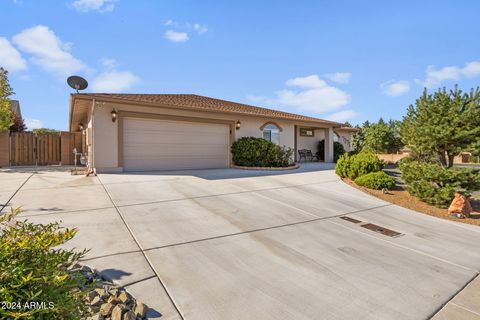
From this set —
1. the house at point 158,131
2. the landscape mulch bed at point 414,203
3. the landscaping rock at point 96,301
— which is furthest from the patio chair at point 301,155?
the landscaping rock at point 96,301

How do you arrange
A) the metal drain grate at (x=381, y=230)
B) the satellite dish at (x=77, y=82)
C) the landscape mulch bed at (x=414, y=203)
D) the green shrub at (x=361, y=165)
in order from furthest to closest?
1. the green shrub at (x=361, y=165)
2. the satellite dish at (x=77, y=82)
3. the landscape mulch bed at (x=414, y=203)
4. the metal drain grate at (x=381, y=230)

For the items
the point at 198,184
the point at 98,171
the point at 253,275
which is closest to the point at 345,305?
the point at 253,275

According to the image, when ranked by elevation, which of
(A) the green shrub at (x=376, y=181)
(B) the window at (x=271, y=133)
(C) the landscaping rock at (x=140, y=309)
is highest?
(B) the window at (x=271, y=133)

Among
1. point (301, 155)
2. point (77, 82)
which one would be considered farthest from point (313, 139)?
point (77, 82)

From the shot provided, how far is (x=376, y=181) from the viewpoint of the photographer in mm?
8805

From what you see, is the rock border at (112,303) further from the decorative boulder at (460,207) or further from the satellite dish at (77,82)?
the satellite dish at (77,82)

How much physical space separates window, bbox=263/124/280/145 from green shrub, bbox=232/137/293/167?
→ 2.01 m

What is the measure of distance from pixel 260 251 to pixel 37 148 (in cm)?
1647

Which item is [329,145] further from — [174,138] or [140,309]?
[140,309]

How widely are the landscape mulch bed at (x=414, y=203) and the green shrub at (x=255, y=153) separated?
4599mm

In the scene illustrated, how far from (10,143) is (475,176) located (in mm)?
20424

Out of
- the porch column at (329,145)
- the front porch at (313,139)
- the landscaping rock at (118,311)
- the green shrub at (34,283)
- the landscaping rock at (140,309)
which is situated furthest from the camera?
the porch column at (329,145)

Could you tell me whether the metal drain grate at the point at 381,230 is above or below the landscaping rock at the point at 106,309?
below

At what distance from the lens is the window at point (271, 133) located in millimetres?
15016
